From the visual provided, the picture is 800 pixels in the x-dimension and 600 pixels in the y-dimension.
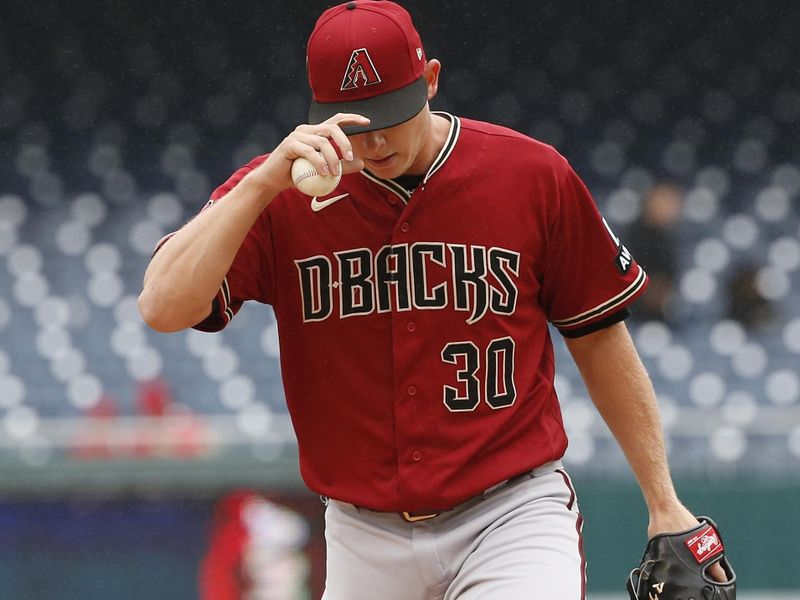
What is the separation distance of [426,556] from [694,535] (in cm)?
57

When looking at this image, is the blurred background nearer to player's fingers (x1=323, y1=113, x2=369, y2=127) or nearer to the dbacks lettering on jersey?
the dbacks lettering on jersey

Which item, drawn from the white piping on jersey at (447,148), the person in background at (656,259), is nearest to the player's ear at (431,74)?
the white piping on jersey at (447,148)

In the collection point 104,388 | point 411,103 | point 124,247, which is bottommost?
point 104,388

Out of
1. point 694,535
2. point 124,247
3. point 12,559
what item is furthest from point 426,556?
point 124,247

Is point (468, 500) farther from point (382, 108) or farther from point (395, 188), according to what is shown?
point (382, 108)

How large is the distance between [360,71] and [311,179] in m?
0.31

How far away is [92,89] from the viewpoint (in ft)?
31.1

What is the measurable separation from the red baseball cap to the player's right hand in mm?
81

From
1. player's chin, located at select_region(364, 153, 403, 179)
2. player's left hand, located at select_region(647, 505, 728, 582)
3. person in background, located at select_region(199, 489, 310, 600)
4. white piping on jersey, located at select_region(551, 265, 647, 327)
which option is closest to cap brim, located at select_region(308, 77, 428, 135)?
player's chin, located at select_region(364, 153, 403, 179)

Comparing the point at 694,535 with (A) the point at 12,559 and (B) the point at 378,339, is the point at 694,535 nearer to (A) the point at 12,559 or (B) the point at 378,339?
(B) the point at 378,339

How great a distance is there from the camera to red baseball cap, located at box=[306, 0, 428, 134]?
238 cm

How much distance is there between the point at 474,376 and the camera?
2.55m

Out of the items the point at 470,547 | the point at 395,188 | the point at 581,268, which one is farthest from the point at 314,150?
the point at 470,547

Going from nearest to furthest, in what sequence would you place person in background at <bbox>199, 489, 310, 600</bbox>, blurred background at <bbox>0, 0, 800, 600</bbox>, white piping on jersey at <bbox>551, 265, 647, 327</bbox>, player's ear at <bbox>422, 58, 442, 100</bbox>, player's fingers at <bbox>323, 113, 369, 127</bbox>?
player's fingers at <bbox>323, 113, 369, 127</bbox> → player's ear at <bbox>422, 58, 442, 100</bbox> → white piping on jersey at <bbox>551, 265, 647, 327</bbox> → person in background at <bbox>199, 489, 310, 600</bbox> → blurred background at <bbox>0, 0, 800, 600</bbox>
